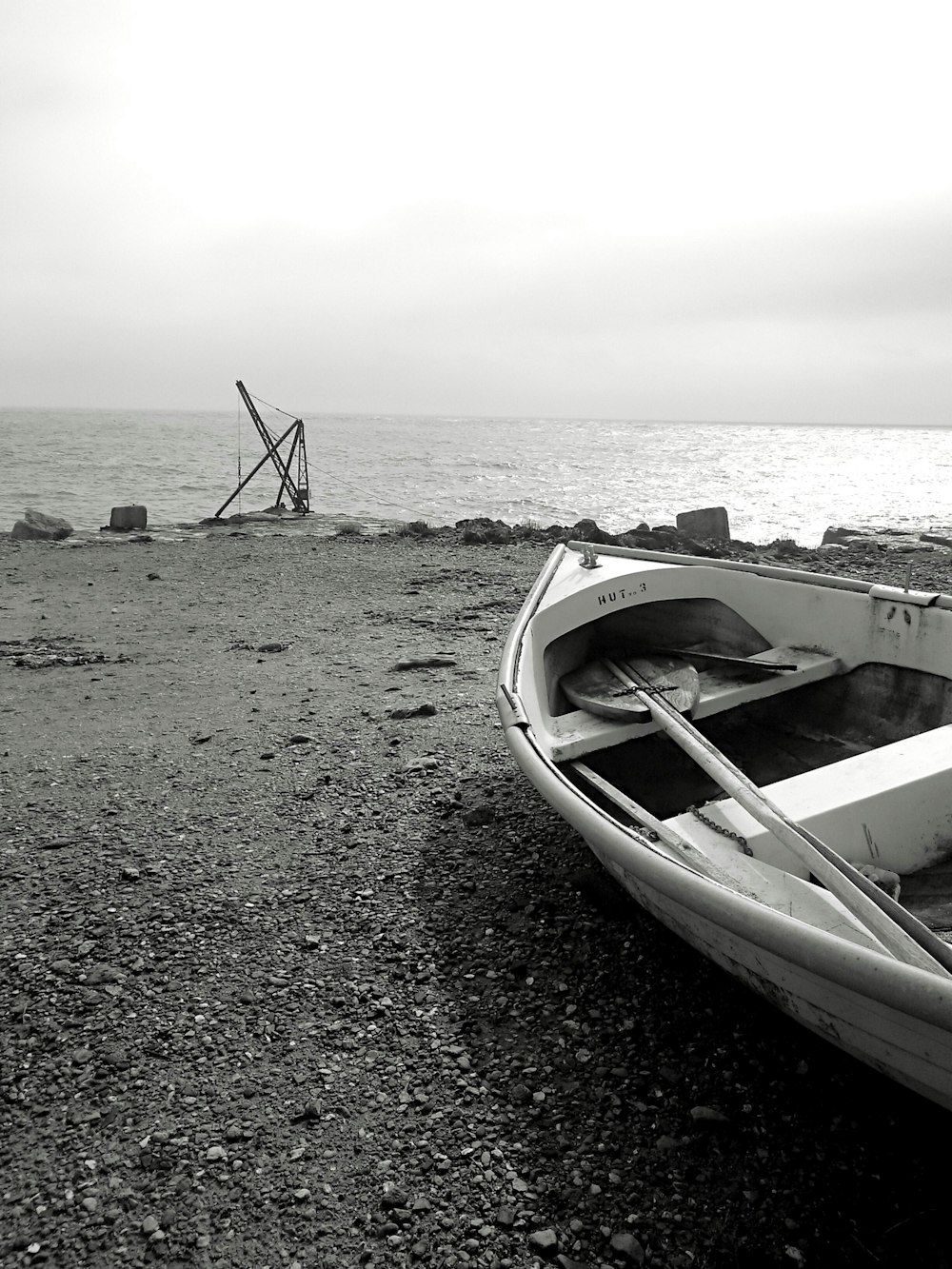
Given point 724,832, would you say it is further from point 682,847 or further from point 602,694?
point 602,694

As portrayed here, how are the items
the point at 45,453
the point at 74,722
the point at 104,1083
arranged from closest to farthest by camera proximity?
the point at 104,1083 < the point at 74,722 < the point at 45,453

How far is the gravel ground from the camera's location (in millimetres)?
2564

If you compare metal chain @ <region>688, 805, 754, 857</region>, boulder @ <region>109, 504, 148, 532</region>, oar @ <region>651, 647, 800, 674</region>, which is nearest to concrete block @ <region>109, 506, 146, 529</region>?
boulder @ <region>109, 504, 148, 532</region>

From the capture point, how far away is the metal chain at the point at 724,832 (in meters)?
3.48

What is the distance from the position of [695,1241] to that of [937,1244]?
0.69 meters

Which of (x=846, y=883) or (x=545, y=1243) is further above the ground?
(x=846, y=883)

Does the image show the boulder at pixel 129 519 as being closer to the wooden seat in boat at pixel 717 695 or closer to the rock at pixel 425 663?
the rock at pixel 425 663

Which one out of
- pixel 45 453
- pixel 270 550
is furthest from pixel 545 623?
pixel 45 453

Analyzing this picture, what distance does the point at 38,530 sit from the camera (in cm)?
1938

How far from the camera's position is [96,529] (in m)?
Result: 22.2

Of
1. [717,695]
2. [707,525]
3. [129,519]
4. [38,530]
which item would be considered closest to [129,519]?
[129,519]

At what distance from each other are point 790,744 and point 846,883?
2.69 meters

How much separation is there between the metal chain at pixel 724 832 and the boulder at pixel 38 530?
19093 millimetres

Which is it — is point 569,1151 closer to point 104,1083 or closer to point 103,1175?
point 103,1175
